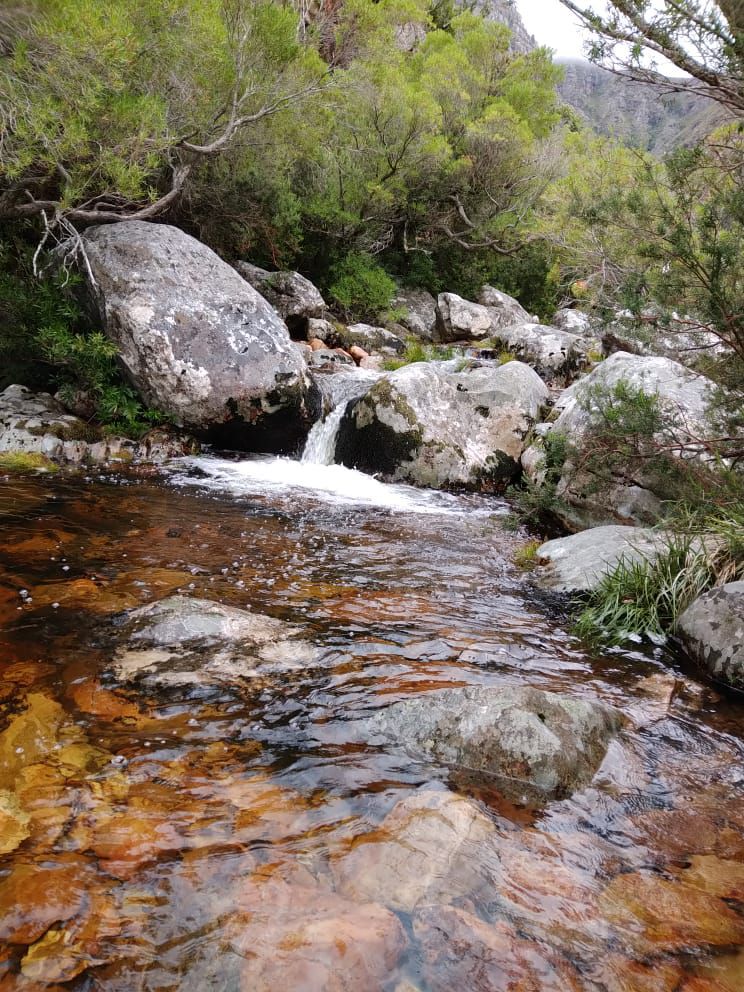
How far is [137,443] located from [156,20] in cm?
584

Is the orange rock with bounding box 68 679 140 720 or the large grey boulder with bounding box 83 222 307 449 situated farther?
the large grey boulder with bounding box 83 222 307 449

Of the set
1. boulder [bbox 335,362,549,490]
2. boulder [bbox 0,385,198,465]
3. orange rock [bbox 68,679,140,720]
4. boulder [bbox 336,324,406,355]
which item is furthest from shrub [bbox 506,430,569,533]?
boulder [bbox 336,324,406,355]

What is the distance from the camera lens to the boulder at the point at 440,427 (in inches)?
371

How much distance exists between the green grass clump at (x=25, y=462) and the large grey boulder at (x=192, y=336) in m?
1.77

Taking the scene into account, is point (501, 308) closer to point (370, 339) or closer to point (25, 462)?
point (370, 339)

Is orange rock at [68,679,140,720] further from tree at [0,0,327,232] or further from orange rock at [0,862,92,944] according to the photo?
tree at [0,0,327,232]

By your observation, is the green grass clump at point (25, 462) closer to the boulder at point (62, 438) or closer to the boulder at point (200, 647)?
the boulder at point (62, 438)

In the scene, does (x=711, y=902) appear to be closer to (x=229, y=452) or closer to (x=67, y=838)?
(x=67, y=838)

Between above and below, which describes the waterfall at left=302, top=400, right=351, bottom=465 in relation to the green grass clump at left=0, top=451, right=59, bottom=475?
above

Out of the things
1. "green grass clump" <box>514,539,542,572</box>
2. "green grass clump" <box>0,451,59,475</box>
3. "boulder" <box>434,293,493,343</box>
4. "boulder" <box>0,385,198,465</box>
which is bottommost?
"green grass clump" <box>0,451,59,475</box>

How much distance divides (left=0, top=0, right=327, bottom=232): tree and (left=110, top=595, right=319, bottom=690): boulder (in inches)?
206

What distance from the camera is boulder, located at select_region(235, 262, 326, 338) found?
15.0 metres

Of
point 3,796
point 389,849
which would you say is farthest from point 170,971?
point 3,796

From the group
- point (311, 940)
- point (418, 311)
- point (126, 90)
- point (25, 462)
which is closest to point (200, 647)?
point (311, 940)
